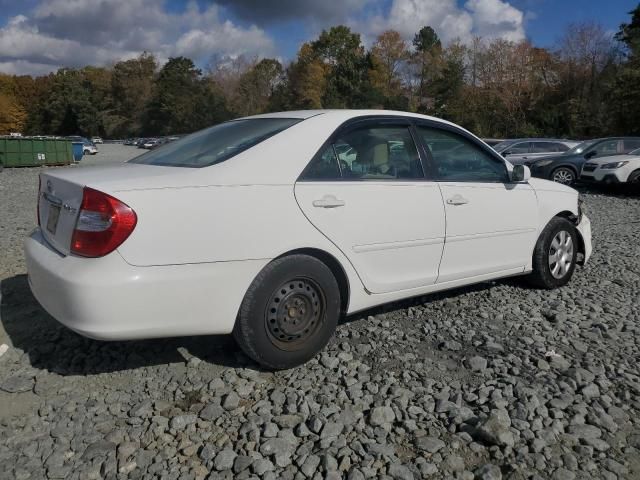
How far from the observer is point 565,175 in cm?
1507

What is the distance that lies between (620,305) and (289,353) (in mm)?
2985

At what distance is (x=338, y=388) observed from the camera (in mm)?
3031

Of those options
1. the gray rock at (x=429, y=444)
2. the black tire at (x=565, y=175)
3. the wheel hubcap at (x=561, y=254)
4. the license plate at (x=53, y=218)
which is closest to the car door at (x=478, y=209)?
the wheel hubcap at (x=561, y=254)

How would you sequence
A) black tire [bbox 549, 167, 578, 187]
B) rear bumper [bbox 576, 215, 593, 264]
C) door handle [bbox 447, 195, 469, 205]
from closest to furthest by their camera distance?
door handle [bbox 447, 195, 469, 205]
rear bumper [bbox 576, 215, 593, 264]
black tire [bbox 549, 167, 578, 187]

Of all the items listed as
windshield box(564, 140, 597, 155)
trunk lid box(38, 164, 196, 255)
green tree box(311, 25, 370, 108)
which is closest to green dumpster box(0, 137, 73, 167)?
windshield box(564, 140, 597, 155)

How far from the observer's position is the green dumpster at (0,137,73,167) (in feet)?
81.3

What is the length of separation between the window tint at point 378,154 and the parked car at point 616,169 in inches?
456

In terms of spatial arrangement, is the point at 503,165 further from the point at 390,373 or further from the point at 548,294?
the point at 390,373

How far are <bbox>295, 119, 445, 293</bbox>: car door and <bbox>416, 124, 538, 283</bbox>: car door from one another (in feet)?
0.48

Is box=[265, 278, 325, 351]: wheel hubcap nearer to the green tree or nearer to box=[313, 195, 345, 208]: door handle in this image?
box=[313, 195, 345, 208]: door handle

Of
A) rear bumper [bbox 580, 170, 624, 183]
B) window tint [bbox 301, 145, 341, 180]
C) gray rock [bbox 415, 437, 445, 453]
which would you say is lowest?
gray rock [bbox 415, 437, 445, 453]

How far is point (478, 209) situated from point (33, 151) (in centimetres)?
2678

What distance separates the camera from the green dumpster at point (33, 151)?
24766 millimetres

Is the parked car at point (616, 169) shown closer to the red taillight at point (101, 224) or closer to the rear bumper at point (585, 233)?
the rear bumper at point (585, 233)
